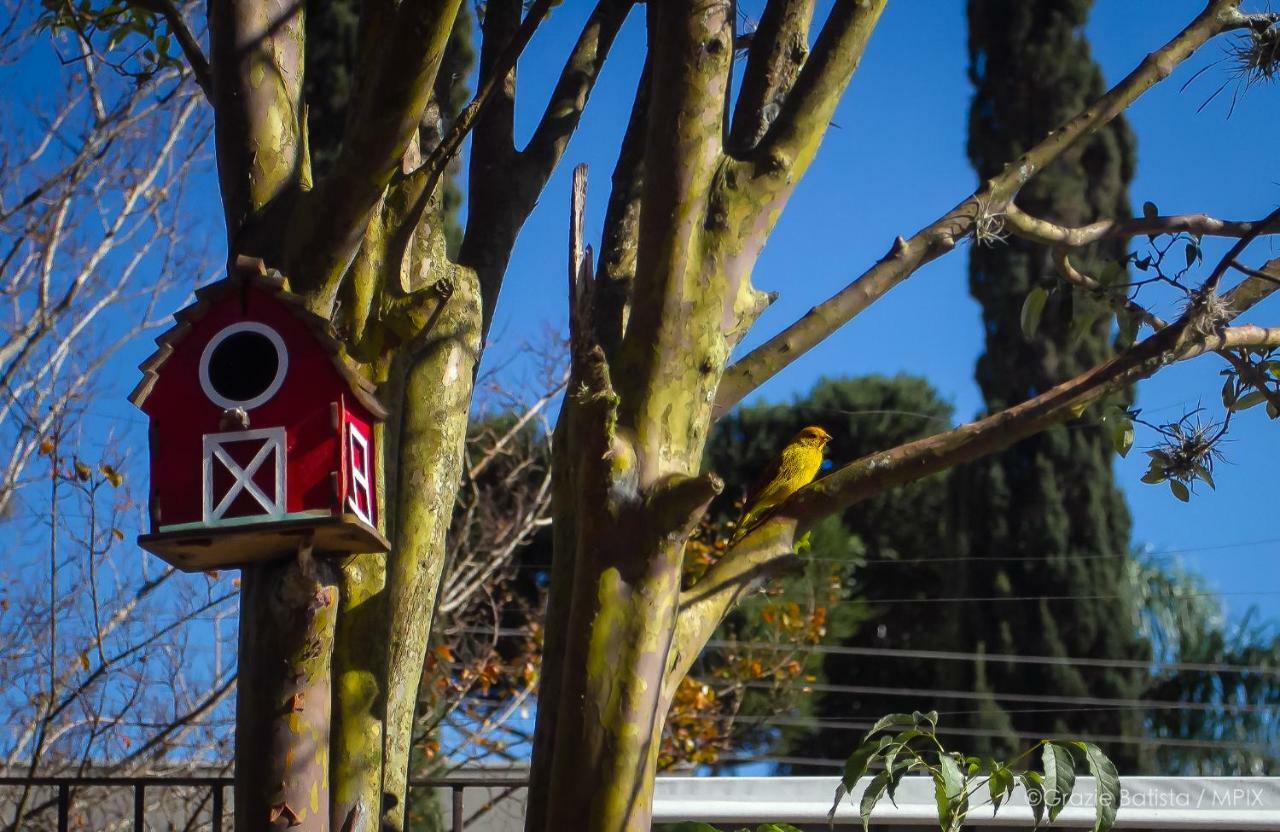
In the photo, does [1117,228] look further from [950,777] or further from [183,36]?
[183,36]

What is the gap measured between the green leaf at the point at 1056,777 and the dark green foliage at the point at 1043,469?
1329cm

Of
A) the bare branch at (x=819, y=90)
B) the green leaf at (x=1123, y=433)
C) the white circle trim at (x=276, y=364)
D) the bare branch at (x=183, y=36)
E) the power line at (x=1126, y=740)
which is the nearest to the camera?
the white circle trim at (x=276, y=364)

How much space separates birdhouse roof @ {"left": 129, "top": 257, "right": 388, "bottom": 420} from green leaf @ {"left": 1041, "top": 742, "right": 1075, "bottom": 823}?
5.23 feet

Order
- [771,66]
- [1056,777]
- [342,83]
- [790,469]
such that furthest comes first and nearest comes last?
1. [342,83]
2. [790,469]
3. [771,66]
4. [1056,777]

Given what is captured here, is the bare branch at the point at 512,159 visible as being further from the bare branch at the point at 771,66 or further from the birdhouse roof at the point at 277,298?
the birdhouse roof at the point at 277,298

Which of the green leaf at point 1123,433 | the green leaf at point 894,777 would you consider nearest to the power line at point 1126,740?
the green leaf at point 1123,433

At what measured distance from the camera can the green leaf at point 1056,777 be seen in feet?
8.55

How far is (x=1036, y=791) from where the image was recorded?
276 centimetres

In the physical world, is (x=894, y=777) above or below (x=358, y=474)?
below

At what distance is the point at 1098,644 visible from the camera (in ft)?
51.8

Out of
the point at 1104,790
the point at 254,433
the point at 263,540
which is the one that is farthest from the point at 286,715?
the point at 1104,790

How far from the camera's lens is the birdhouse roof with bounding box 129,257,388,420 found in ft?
9.02

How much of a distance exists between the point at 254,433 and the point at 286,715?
63 centimetres

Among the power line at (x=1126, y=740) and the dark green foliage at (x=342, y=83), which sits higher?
the dark green foliage at (x=342, y=83)
